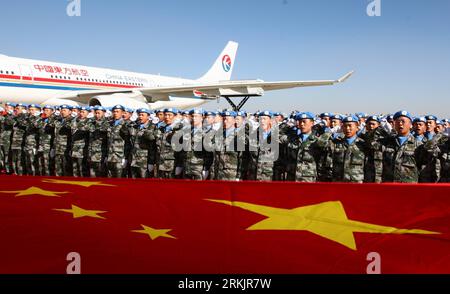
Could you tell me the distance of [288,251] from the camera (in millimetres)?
3727

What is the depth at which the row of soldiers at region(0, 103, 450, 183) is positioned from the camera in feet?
19.0

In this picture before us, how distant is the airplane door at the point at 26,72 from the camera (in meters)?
19.3

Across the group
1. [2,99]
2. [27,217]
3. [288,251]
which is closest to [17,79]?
[2,99]

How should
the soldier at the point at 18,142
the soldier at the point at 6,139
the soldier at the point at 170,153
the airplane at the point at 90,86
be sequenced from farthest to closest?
the airplane at the point at 90,86, the soldier at the point at 6,139, the soldier at the point at 18,142, the soldier at the point at 170,153

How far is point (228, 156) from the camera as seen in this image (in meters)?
6.72

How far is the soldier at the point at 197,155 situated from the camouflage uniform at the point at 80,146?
3004 millimetres

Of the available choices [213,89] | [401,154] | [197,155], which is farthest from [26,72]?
[401,154]

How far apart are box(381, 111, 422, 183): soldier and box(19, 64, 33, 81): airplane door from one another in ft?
59.6

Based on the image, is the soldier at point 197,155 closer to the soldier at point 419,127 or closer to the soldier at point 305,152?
the soldier at point 305,152

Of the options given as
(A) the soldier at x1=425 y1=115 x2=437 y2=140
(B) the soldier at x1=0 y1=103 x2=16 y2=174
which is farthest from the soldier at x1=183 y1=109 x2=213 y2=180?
(B) the soldier at x1=0 y1=103 x2=16 y2=174

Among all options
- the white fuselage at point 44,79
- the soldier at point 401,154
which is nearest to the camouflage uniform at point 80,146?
the soldier at point 401,154

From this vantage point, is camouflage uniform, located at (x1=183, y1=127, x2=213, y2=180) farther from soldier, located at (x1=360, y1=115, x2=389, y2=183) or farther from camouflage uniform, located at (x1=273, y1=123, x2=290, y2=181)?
soldier, located at (x1=360, y1=115, x2=389, y2=183)

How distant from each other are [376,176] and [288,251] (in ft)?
9.31

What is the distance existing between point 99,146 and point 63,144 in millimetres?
1406
